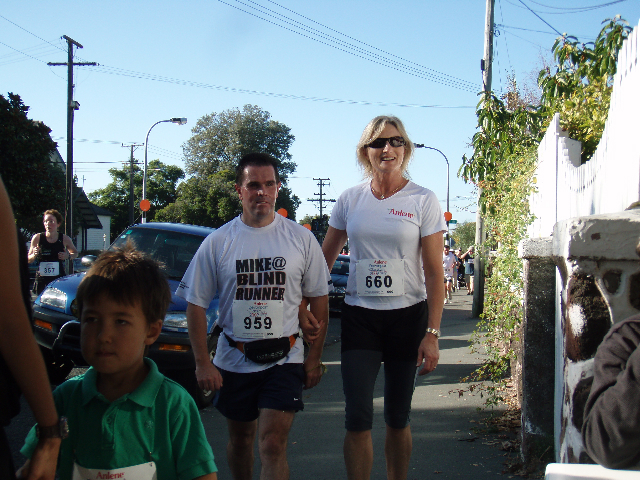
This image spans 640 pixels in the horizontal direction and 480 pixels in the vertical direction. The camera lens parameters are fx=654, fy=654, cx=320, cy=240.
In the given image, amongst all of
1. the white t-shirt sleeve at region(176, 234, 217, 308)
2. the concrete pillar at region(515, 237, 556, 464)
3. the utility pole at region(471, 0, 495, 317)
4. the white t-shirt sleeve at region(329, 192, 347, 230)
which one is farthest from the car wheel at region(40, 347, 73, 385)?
the utility pole at region(471, 0, 495, 317)

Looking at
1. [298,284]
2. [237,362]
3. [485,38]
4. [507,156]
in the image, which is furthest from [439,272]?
[485,38]

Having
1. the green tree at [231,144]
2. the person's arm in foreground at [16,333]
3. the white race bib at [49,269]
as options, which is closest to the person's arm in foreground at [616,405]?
the person's arm in foreground at [16,333]

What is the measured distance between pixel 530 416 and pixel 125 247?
9.36ft

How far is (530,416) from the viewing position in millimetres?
4043

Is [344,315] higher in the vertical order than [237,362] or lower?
higher

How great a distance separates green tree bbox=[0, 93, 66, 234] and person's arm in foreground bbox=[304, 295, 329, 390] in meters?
14.9

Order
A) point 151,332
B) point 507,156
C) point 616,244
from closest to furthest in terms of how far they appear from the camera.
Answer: point 151,332
point 616,244
point 507,156

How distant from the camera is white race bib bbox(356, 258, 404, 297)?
3508 millimetres

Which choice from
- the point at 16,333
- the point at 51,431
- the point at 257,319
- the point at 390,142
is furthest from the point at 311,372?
the point at 16,333

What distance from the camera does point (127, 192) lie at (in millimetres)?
87188

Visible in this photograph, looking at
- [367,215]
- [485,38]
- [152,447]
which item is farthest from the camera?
[485,38]

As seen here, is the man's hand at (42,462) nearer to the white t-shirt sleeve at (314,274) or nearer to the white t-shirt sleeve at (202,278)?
the white t-shirt sleeve at (202,278)

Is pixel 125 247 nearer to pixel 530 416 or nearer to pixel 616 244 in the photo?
pixel 616 244

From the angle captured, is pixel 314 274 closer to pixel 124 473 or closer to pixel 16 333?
pixel 124 473
